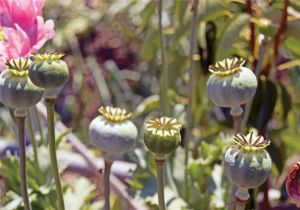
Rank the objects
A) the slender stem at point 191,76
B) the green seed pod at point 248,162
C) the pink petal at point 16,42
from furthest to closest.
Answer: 1. the slender stem at point 191,76
2. the pink petal at point 16,42
3. the green seed pod at point 248,162

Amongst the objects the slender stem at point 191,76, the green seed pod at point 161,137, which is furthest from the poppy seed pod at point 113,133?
the slender stem at point 191,76

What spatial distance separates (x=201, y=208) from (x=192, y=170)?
5 cm

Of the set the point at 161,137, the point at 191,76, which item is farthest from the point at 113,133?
the point at 191,76

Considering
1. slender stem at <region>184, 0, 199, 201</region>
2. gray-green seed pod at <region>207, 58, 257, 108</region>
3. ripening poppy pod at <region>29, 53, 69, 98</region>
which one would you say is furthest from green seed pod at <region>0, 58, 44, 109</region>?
slender stem at <region>184, 0, 199, 201</region>

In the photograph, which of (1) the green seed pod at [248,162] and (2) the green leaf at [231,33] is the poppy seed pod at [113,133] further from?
(2) the green leaf at [231,33]

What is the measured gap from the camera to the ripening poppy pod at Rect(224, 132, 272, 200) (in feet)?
1.61

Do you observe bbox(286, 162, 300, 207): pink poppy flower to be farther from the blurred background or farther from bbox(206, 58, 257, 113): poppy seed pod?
the blurred background

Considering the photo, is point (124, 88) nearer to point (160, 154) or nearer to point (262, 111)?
point (262, 111)

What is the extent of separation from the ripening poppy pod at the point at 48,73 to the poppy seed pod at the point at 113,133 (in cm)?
5

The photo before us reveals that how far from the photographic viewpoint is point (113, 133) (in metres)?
0.56

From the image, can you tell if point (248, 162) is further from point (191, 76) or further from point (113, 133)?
point (191, 76)

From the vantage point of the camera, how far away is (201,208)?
0.82m

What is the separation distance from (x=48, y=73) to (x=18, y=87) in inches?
1.1

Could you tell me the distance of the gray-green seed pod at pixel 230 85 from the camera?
1.80 ft
